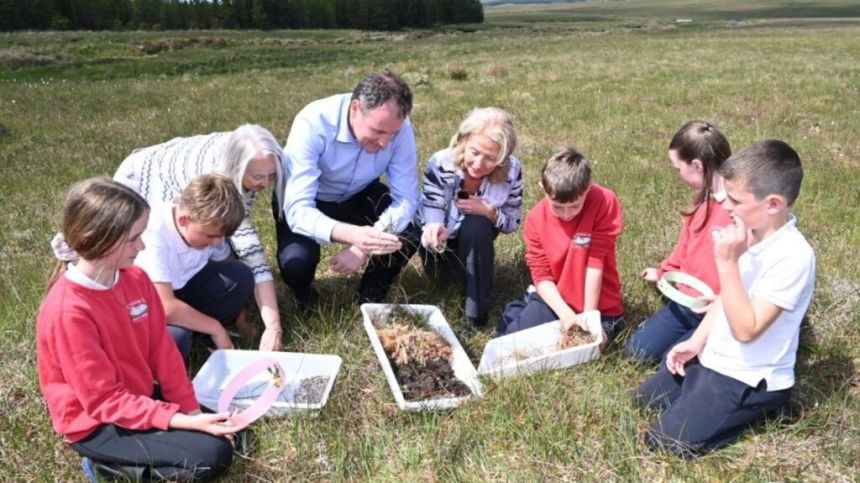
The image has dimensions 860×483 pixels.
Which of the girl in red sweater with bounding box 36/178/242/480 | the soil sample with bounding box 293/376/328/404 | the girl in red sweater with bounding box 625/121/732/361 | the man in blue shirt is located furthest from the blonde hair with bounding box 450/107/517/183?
the girl in red sweater with bounding box 36/178/242/480

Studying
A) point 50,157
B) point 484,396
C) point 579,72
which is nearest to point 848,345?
point 484,396

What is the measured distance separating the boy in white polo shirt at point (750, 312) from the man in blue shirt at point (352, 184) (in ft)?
5.29

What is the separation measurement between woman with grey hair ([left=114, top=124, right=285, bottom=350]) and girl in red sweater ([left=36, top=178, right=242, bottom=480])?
81cm

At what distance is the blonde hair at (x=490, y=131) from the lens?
3582mm

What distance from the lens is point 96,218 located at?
227 centimetres

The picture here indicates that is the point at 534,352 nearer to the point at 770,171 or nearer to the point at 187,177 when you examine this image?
the point at 770,171

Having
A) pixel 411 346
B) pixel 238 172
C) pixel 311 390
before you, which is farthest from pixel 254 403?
pixel 238 172

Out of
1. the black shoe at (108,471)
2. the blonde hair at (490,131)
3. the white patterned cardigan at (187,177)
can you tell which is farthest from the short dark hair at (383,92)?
the black shoe at (108,471)

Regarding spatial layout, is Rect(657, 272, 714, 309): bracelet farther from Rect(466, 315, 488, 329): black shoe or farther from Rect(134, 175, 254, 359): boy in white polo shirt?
Rect(134, 175, 254, 359): boy in white polo shirt

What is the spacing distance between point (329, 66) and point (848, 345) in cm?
2380

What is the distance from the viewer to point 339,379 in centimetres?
310

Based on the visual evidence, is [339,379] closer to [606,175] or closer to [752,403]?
[752,403]

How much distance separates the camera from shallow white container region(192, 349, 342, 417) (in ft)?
9.50

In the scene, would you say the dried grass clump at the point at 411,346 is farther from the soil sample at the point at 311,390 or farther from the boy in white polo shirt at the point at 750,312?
the boy in white polo shirt at the point at 750,312
